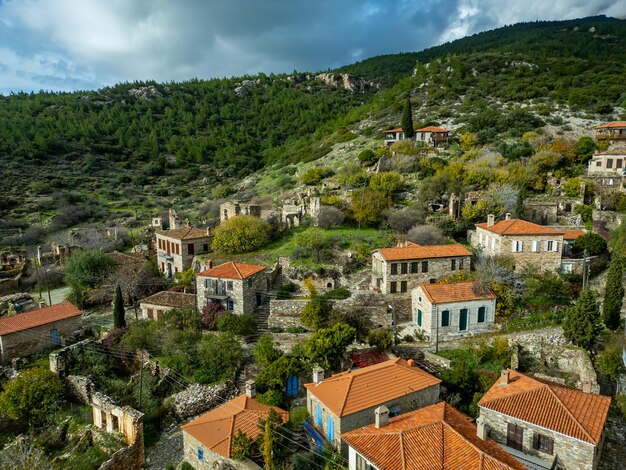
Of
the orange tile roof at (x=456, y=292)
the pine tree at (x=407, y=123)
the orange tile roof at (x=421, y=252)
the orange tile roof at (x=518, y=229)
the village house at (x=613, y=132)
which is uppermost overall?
the pine tree at (x=407, y=123)

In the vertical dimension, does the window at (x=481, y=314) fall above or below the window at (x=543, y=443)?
above

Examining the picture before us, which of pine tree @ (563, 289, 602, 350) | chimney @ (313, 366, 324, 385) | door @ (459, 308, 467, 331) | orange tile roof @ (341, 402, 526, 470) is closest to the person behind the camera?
orange tile roof @ (341, 402, 526, 470)

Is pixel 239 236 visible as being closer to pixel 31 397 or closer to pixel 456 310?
pixel 31 397

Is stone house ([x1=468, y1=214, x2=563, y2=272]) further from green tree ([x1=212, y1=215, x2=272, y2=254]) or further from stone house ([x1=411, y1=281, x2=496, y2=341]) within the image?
green tree ([x1=212, y1=215, x2=272, y2=254])

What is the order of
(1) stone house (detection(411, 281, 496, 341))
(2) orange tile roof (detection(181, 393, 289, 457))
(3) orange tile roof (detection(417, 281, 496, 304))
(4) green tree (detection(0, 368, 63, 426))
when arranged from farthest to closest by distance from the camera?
(3) orange tile roof (detection(417, 281, 496, 304)), (1) stone house (detection(411, 281, 496, 341)), (4) green tree (detection(0, 368, 63, 426)), (2) orange tile roof (detection(181, 393, 289, 457))

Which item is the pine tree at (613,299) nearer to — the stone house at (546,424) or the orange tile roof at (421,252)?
the orange tile roof at (421,252)

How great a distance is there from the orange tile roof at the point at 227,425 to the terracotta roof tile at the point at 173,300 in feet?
40.3

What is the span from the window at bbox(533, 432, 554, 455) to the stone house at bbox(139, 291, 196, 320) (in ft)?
69.7

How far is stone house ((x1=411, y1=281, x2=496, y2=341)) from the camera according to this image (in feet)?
78.6

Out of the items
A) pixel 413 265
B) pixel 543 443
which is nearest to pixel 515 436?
pixel 543 443

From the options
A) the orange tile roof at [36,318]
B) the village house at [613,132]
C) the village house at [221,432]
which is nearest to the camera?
the village house at [221,432]

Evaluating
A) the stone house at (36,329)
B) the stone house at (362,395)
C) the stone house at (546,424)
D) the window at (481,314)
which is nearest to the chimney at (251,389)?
the stone house at (362,395)

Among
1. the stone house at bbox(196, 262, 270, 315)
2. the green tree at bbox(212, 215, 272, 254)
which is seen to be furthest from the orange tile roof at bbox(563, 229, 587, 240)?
the green tree at bbox(212, 215, 272, 254)

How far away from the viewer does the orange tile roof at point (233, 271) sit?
27.7 meters
